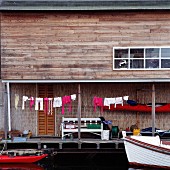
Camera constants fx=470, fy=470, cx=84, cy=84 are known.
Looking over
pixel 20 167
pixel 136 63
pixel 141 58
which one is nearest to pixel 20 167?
pixel 20 167

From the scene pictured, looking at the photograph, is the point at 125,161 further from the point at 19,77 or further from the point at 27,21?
the point at 27,21

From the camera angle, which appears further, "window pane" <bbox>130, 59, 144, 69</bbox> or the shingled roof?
"window pane" <bbox>130, 59, 144, 69</bbox>

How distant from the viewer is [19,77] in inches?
890

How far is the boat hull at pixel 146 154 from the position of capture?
20.7 metres

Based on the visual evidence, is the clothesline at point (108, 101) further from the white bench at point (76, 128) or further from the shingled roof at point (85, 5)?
the shingled roof at point (85, 5)

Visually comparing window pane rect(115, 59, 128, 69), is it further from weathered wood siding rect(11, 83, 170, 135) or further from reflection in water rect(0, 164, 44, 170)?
reflection in water rect(0, 164, 44, 170)

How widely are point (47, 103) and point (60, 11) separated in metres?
4.67

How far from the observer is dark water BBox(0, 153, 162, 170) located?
2156cm

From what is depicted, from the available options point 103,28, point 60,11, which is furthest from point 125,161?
point 60,11

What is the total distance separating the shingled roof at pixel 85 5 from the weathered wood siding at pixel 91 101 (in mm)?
4337

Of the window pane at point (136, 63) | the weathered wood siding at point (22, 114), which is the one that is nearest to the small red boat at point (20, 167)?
the weathered wood siding at point (22, 114)

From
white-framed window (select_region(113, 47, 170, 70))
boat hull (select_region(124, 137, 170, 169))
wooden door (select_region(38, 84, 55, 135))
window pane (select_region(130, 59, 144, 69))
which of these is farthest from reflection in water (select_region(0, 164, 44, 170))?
window pane (select_region(130, 59, 144, 69))

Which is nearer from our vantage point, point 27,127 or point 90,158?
point 90,158

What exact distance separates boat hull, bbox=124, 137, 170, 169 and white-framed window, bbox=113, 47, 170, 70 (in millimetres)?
3738
